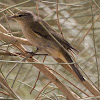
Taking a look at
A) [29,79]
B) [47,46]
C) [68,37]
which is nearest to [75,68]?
[47,46]

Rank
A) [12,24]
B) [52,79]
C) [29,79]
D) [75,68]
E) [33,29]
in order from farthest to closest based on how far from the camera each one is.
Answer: [12,24]
[29,79]
[33,29]
[75,68]
[52,79]

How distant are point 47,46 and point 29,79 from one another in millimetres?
820

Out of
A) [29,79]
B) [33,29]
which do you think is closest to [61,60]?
[33,29]

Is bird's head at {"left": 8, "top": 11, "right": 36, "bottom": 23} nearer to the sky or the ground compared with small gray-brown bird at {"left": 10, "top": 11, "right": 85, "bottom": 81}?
nearer to the sky

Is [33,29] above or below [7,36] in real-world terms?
above

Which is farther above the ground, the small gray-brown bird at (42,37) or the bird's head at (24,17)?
the bird's head at (24,17)

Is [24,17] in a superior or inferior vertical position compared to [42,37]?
superior

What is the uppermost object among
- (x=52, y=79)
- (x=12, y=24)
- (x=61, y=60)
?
(x=12, y=24)

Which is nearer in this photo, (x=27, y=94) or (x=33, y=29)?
(x=33, y=29)

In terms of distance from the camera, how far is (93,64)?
9.10ft

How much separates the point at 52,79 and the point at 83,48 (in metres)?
1.58

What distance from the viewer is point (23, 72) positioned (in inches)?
109

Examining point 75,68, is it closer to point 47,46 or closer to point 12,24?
point 47,46

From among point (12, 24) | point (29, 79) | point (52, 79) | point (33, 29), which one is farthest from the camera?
point (12, 24)
